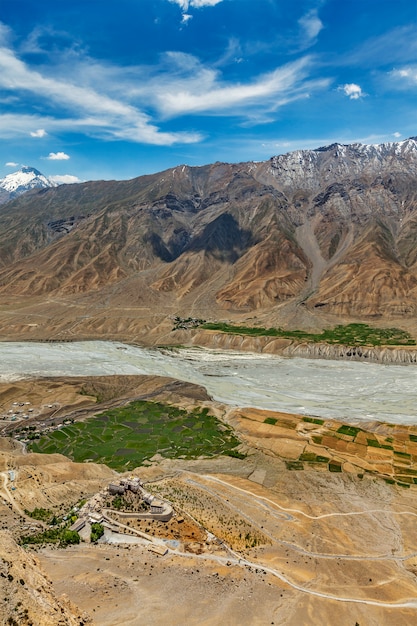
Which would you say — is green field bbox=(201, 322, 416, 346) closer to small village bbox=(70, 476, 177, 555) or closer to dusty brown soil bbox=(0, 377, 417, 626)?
dusty brown soil bbox=(0, 377, 417, 626)

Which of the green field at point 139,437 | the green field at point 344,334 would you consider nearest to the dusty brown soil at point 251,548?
the green field at point 139,437

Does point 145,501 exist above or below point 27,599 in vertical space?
below

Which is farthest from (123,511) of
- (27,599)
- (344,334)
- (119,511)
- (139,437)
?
(344,334)

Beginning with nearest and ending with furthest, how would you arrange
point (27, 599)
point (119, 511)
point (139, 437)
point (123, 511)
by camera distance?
point (27, 599) < point (119, 511) < point (123, 511) < point (139, 437)

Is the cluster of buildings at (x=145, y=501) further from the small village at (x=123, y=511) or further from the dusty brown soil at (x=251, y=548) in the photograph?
the dusty brown soil at (x=251, y=548)

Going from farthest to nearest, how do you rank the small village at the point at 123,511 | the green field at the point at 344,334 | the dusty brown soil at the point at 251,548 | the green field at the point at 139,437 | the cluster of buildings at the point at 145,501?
1. the green field at the point at 344,334
2. the green field at the point at 139,437
3. the cluster of buildings at the point at 145,501
4. the small village at the point at 123,511
5. the dusty brown soil at the point at 251,548

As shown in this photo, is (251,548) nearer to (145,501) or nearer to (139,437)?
(145,501)

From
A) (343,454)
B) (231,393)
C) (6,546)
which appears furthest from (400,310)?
(6,546)

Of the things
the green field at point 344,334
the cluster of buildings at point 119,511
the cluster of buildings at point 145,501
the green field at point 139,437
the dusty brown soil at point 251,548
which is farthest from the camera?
the green field at point 344,334
